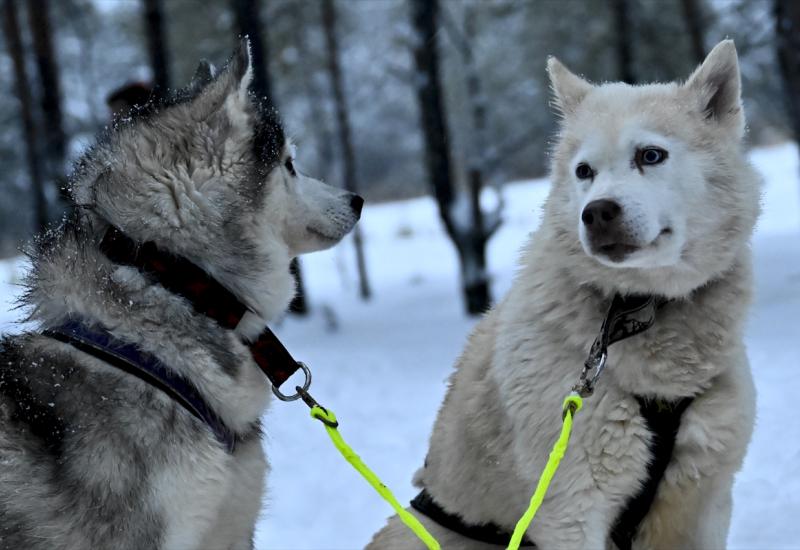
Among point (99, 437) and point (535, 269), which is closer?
point (99, 437)

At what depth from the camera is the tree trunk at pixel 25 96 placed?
1478 cm

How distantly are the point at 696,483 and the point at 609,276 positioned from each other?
2.40 ft

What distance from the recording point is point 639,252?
2.35m

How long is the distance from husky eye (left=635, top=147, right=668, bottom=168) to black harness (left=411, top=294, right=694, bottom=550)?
46 cm

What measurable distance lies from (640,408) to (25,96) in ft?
56.0

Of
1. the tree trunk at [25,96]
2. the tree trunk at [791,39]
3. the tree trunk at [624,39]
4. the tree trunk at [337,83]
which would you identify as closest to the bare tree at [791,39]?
the tree trunk at [791,39]

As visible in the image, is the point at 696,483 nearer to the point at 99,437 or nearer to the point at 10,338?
the point at 99,437

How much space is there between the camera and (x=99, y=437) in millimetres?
1940

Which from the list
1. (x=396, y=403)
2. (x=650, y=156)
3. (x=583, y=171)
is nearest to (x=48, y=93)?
(x=396, y=403)

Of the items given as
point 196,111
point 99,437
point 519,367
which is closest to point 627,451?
point 519,367

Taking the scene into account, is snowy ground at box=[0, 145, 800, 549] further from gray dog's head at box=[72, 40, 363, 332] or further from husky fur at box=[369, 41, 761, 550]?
gray dog's head at box=[72, 40, 363, 332]

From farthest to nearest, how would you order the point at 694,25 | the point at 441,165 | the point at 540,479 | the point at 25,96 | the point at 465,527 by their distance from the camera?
the point at 25,96, the point at 694,25, the point at 441,165, the point at 465,527, the point at 540,479

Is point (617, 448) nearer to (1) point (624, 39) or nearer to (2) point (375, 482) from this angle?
(2) point (375, 482)

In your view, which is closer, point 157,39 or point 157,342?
point 157,342
